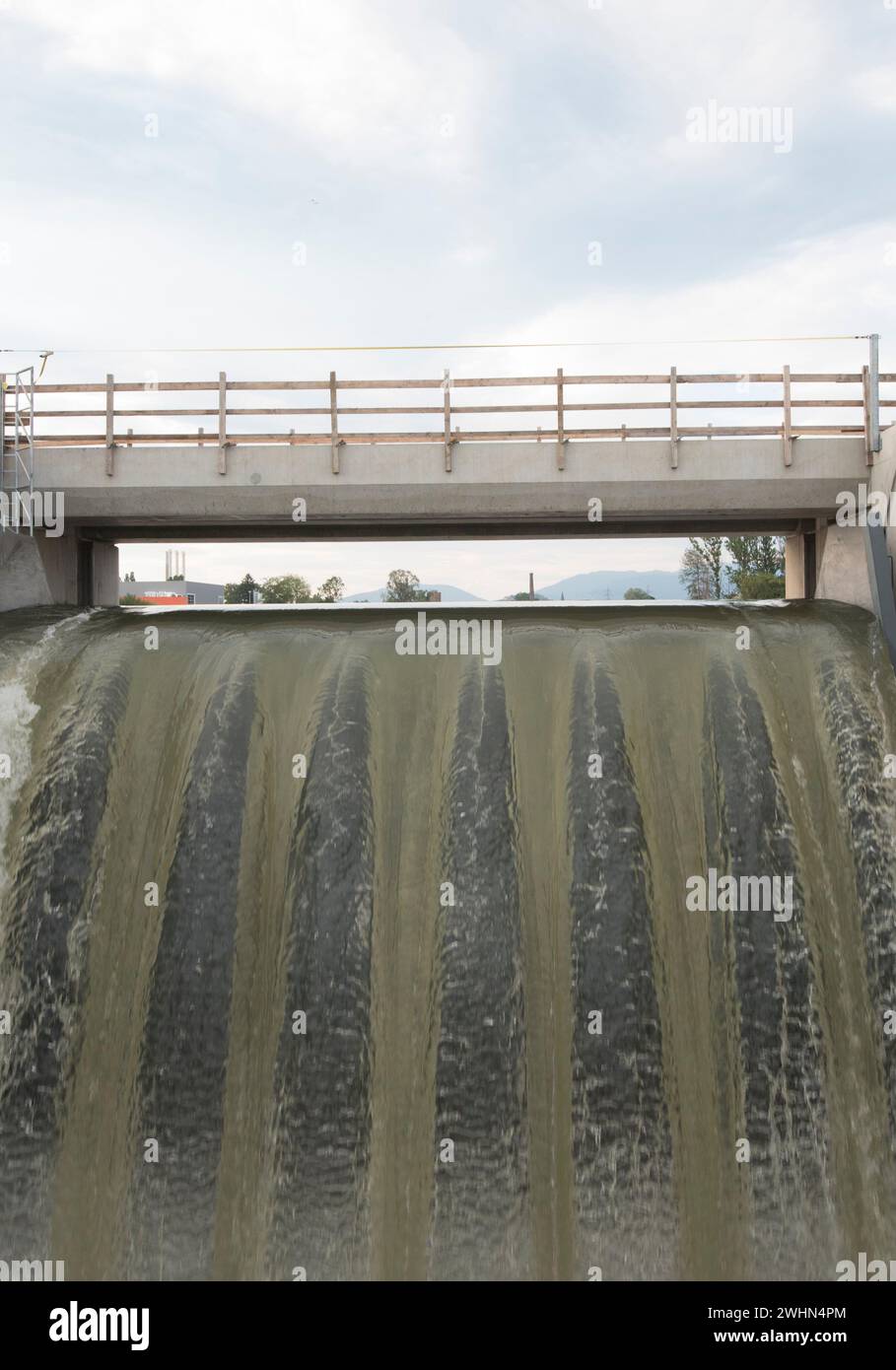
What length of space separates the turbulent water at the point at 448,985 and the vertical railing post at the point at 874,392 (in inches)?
178

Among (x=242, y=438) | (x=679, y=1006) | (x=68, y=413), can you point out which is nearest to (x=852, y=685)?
(x=679, y=1006)

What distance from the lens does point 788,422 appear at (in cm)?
1334

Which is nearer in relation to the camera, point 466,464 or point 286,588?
point 466,464

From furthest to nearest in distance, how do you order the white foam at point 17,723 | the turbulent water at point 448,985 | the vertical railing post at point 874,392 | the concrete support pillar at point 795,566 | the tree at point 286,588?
the tree at point 286,588, the concrete support pillar at point 795,566, the vertical railing post at point 874,392, the white foam at point 17,723, the turbulent water at point 448,985

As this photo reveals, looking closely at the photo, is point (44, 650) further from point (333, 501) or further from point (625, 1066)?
point (625, 1066)

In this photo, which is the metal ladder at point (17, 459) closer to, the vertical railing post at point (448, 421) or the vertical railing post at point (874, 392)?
the vertical railing post at point (448, 421)

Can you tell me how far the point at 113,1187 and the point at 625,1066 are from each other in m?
4.47

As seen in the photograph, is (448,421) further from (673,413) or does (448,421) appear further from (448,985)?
(448,985)

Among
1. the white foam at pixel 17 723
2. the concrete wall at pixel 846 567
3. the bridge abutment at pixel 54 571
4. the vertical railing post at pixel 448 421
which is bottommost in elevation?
the white foam at pixel 17 723

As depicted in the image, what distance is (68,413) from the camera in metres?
13.8

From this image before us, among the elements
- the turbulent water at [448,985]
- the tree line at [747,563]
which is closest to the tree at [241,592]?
the tree line at [747,563]

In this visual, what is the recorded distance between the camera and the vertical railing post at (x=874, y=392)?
42.9 ft

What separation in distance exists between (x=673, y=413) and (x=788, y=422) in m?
1.53

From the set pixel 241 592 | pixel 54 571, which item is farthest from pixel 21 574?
pixel 241 592
